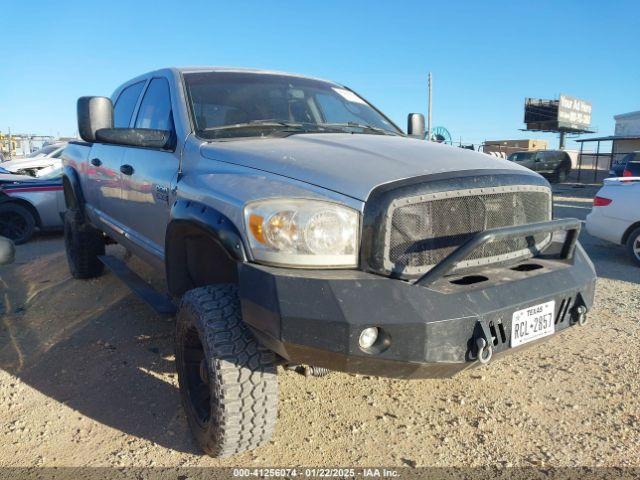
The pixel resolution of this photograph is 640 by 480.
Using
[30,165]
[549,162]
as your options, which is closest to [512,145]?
[549,162]

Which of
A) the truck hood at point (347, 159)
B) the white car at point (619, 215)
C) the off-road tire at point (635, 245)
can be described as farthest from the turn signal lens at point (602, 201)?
the truck hood at point (347, 159)

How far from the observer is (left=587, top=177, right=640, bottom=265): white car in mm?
6559

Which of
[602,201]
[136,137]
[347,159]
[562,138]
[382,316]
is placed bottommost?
[562,138]

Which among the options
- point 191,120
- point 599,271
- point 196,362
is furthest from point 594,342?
point 191,120

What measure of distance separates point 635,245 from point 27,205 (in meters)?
8.98

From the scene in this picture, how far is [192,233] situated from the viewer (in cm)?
265

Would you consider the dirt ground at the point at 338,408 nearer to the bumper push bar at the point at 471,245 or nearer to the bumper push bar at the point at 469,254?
the bumper push bar at the point at 469,254

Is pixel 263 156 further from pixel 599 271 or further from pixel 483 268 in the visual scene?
pixel 599 271

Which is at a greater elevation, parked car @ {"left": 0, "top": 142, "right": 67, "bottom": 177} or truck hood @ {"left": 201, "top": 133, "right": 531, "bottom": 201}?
truck hood @ {"left": 201, "top": 133, "right": 531, "bottom": 201}

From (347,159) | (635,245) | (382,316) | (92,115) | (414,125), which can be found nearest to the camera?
(382,316)

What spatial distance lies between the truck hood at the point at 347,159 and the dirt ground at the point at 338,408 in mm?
1377

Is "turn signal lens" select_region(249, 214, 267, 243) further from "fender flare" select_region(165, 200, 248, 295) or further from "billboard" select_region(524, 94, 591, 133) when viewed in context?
"billboard" select_region(524, 94, 591, 133)

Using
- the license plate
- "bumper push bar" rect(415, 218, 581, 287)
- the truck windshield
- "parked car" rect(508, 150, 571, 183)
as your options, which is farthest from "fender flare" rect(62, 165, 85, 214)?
"parked car" rect(508, 150, 571, 183)

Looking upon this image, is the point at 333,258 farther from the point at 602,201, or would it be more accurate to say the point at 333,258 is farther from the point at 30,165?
the point at 30,165
